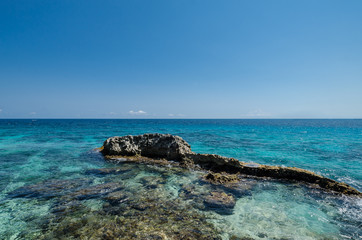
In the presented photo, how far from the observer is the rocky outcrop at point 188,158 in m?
10.9

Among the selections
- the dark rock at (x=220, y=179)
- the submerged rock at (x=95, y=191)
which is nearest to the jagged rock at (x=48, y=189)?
the submerged rock at (x=95, y=191)

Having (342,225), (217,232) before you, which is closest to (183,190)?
(217,232)

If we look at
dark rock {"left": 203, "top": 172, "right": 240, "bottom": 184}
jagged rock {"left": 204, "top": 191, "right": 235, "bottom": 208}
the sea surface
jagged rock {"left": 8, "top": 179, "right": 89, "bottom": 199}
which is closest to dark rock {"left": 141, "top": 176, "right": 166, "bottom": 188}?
the sea surface

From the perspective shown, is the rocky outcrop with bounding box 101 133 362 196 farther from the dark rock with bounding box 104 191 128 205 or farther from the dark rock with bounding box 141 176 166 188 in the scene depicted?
the dark rock with bounding box 104 191 128 205

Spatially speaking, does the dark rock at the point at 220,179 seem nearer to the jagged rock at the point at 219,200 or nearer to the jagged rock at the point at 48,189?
the jagged rock at the point at 219,200

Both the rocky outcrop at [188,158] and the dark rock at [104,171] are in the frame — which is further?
the dark rock at [104,171]

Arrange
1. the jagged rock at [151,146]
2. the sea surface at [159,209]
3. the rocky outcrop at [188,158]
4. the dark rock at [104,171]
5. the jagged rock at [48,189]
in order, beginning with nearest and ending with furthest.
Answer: the sea surface at [159,209] < the jagged rock at [48,189] < the rocky outcrop at [188,158] < the dark rock at [104,171] < the jagged rock at [151,146]

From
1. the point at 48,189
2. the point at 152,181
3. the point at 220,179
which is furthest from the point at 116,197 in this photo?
the point at 220,179

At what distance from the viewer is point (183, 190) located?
9.81m

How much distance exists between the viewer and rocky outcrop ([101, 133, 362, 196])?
10.9 m

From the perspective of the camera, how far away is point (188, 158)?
15312 millimetres

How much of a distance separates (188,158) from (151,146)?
4.18 metres

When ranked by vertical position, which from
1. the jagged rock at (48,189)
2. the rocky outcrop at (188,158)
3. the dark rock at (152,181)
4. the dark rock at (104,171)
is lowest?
the dark rock at (152,181)

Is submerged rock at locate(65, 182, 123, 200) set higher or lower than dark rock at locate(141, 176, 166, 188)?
higher
